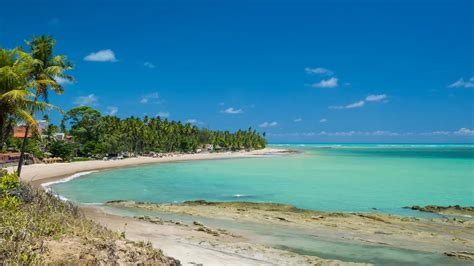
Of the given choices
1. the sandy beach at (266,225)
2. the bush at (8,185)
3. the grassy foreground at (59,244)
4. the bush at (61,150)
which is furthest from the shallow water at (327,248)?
the bush at (61,150)

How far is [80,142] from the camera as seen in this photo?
7769 cm

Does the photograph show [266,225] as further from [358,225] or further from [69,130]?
[69,130]

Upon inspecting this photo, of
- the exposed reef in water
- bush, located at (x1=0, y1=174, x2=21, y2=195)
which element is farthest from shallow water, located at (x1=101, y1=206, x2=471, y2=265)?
bush, located at (x1=0, y1=174, x2=21, y2=195)

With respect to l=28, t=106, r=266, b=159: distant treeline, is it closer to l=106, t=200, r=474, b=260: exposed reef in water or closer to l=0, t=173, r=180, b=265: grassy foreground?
l=106, t=200, r=474, b=260: exposed reef in water

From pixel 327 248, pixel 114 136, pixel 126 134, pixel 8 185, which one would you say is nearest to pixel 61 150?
pixel 114 136

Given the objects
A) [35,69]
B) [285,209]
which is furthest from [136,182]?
[285,209]

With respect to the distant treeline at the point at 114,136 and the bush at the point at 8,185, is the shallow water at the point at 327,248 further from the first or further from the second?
the distant treeline at the point at 114,136

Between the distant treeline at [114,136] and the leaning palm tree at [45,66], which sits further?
the distant treeline at [114,136]

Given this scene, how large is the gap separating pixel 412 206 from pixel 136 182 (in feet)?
83.2

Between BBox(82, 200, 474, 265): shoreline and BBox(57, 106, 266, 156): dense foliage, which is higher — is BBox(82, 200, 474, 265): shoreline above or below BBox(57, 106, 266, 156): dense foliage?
below

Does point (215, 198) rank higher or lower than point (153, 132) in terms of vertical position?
lower

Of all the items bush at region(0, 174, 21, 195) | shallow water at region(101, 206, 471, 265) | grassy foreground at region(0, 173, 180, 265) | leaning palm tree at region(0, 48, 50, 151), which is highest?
leaning palm tree at region(0, 48, 50, 151)

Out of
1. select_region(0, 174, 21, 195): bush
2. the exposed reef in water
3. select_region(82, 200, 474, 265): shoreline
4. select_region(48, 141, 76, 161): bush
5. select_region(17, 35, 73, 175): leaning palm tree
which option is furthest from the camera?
select_region(48, 141, 76, 161): bush

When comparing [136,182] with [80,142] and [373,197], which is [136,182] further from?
[80,142]
